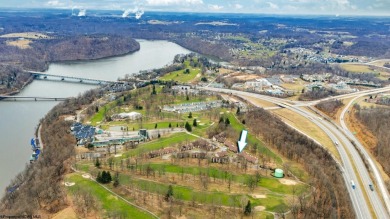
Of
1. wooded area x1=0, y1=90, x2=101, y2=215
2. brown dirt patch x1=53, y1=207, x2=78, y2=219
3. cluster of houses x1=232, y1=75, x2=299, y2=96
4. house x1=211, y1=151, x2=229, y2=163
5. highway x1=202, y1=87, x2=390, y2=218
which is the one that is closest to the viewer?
brown dirt patch x1=53, y1=207, x2=78, y2=219

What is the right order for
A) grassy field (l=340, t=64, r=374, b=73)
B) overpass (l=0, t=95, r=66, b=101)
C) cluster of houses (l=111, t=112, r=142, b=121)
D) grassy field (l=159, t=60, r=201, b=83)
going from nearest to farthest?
cluster of houses (l=111, t=112, r=142, b=121) → overpass (l=0, t=95, r=66, b=101) → grassy field (l=159, t=60, r=201, b=83) → grassy field (l=340, t=64, r=374, b=73)

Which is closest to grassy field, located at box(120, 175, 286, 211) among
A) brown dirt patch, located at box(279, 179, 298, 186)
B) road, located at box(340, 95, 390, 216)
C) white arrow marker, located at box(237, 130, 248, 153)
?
brown dirt patch, located at box(279, 179, 298, 186)

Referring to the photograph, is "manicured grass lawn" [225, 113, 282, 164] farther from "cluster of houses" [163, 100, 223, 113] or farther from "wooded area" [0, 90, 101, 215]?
"wooded area" [0, 90, 101, 215]

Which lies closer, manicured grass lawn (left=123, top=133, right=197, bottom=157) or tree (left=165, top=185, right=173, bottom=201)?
tree (left=165, top=185, right=173, bottom=201)

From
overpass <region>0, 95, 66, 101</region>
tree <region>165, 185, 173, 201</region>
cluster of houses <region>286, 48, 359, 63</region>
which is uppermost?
cluster of houses <region>286, 48, 359, 63</region>

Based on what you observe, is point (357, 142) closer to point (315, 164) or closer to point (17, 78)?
point (315, 164)

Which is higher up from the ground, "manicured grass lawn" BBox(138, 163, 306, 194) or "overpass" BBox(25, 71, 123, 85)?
"manicured grass lawn" BBox(138, 163, 306, 194)

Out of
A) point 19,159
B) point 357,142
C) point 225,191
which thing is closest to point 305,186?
point 225,191
